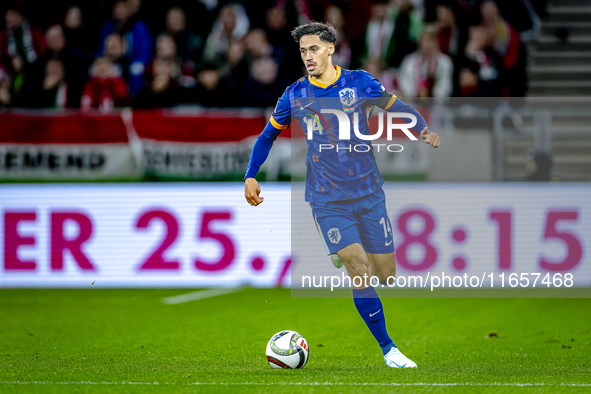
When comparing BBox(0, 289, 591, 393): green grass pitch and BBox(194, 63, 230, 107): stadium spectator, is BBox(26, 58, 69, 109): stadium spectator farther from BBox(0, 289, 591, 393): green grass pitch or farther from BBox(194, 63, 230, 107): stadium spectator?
BBox(0, 289, 591, 393): green grass pitch

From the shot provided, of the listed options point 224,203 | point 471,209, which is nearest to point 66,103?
point 224,203

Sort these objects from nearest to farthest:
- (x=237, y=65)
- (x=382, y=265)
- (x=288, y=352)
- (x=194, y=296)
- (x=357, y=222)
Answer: (x=288, y=352) < (x=357, y=222) < (x=382, y=265) < (x=194, y=296) < (x=237, y=65)

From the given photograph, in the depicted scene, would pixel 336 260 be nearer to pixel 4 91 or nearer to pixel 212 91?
pixel 212 91

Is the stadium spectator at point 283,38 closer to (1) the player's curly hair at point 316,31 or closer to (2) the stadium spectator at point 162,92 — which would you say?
(2) the stadium spectator at point 162,92

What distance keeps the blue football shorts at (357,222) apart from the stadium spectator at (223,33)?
588 centimetres

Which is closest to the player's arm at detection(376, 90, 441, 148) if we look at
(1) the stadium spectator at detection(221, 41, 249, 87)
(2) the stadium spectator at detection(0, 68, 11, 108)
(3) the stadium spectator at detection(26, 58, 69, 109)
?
(1) the stadium spectator at detection(221, 41, 249, 87)

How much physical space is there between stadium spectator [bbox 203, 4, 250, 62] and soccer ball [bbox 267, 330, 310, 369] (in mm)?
6313

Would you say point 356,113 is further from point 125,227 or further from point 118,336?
point 125,227

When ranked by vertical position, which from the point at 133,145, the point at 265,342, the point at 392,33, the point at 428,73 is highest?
the point at 392,33

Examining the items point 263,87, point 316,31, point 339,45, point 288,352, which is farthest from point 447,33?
point 288,352

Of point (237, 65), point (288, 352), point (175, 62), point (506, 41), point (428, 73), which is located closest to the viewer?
point (288, 352)

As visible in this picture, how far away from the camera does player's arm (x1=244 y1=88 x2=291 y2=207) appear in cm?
502

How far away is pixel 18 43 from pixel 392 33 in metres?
5.11

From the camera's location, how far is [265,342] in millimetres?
5762
